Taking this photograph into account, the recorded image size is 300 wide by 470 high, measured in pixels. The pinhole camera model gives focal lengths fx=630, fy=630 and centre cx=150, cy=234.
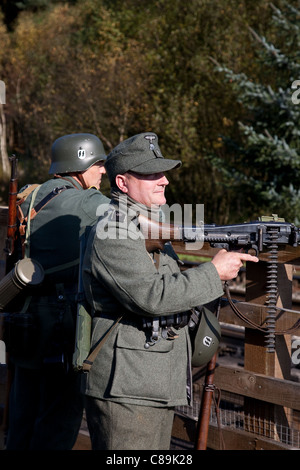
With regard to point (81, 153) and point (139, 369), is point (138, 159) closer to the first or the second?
point (139, 369)

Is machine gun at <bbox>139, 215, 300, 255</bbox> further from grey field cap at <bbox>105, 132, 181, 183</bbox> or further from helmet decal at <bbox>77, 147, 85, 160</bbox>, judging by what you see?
helmet decal at <bbox>77, 147, 85, 160</bbox>

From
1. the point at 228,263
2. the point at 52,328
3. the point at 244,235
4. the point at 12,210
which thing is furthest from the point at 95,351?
the point at 12,210

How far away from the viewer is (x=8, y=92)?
37.1m

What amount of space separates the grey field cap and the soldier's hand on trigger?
0.51 m

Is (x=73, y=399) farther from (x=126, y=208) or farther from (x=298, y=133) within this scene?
(x=298, y=133)

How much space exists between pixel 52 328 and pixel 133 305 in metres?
1.08

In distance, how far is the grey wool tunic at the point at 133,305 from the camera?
290 centimetres

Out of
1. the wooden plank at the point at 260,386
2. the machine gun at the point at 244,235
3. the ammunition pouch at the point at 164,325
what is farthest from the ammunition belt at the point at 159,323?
the wooden plank at the point at 260,386

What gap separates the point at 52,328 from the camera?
150 inches

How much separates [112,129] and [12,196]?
20.8m

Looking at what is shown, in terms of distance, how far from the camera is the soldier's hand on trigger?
9.98ft

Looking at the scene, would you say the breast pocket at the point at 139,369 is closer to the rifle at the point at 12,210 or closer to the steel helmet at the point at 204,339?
the steel helmet at the point at 204,339

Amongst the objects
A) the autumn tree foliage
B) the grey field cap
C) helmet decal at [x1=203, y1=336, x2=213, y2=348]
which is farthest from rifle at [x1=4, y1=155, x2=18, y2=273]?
the autumn tree foliage

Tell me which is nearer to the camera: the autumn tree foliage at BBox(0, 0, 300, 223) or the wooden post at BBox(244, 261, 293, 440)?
the wooden post at BBox(244, 261, 293, 440)
